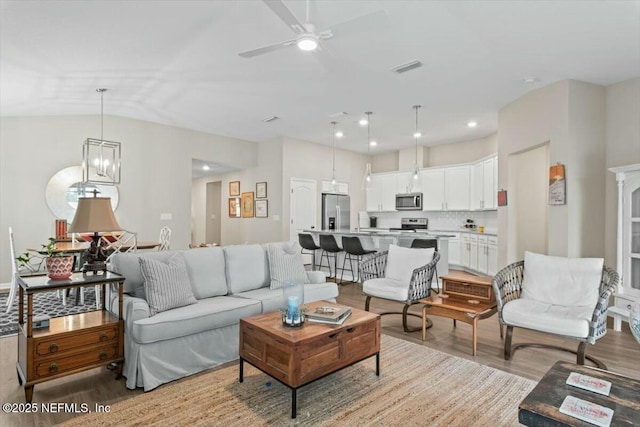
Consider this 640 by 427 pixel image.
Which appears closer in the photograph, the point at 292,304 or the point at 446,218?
the point at 292,304

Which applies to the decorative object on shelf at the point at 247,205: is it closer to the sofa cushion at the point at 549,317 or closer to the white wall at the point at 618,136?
the sofa cushion at the point at 549,317

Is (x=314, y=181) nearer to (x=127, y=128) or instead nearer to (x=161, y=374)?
(x=127, y=128)

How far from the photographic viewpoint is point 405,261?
4.14m

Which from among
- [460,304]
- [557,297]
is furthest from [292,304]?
[557,297]

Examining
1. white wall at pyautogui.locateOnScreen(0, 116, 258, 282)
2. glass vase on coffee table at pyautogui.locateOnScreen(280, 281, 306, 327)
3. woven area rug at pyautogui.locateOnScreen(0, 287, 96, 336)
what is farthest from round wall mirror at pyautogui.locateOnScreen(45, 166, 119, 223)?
glass vase on coffee table at pyautogui.locateOnScreen(280, 281, 306, 327)

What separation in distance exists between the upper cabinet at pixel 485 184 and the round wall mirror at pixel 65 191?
6867 millimetres

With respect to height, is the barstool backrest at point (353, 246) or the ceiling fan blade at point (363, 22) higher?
the ceiling fan blade at point (363, 22)

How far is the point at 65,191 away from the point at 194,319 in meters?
4.72

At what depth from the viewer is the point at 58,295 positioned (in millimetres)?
4949

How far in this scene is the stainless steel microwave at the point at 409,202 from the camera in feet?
27.8

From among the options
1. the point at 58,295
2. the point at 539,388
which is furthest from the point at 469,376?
the point at 58,295

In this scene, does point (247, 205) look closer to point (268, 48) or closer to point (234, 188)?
point (234, 188)

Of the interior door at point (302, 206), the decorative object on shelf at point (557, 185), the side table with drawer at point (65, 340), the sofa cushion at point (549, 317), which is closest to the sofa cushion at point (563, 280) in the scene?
the sofa cushion at point (549, 317)

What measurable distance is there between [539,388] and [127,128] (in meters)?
6.89
